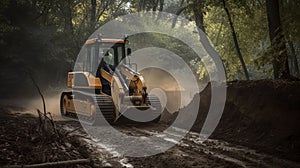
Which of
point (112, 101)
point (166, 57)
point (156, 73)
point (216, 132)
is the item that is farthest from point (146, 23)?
point (216, 132)

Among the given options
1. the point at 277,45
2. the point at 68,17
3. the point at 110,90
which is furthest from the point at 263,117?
the point at 68,17

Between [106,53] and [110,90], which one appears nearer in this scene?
[110,90]

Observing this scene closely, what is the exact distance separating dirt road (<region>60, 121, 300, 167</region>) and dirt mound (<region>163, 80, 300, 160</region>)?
24.8 inches

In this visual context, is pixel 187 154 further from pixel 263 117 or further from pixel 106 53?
pixel 106 53

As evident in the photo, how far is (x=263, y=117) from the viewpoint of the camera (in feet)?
33.5

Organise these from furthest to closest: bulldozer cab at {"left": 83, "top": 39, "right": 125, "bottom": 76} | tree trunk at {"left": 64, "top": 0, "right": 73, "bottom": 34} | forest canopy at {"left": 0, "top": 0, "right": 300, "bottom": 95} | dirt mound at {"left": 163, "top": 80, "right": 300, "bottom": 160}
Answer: tree trunk at {"left": 64, "top": 0, "right": 73, "bottom": 34}, forest canopy at {"left": 0, "top": 0, "right": 300, "bottom": 95}, bulldozer cab at {"left": 83, "top": 39, "right": 125, "bottom": 76}, dirt mound at {"left": 163, "top": 80, "right": 300, "bottom": 160}

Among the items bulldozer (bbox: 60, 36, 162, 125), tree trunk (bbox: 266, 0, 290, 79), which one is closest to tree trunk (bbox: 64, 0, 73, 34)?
bulldozer (bbox: 60, 36, 162, 125)

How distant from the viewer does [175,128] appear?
41.4ft

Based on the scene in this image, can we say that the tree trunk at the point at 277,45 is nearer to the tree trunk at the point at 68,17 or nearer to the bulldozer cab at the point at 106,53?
the bulldozer cab at the point at 106,53

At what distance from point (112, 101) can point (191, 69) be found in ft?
57.6

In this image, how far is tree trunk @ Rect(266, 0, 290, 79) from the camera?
10.8 meters

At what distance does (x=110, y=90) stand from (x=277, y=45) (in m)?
6.57

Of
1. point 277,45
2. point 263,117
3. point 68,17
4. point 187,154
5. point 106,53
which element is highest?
point 68,17

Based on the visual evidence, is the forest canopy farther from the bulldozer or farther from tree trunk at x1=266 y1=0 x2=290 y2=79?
the bulldozer
